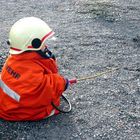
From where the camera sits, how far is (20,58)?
358cm

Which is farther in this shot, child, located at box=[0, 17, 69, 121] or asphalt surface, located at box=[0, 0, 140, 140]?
asphalt surface, located at box=[0, 0, 140, 140]

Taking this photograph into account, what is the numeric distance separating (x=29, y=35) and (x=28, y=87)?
47 centimetres

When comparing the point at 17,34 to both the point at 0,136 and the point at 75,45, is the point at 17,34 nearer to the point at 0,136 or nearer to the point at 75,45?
the point at 0,136

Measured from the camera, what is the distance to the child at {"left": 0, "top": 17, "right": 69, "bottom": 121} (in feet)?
11.6

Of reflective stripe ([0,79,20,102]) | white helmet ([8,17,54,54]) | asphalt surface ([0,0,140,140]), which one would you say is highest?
white helmet ([8,17,54,54])

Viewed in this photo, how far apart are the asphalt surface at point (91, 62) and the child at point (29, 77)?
0.14 metres

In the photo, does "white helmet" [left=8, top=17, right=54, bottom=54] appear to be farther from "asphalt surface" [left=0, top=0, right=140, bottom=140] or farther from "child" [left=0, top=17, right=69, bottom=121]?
"asphalt surface" [left=0, top=0, right=140, bottom=140]

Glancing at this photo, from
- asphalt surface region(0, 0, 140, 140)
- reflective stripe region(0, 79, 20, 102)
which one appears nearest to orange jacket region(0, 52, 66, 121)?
reflective stripe region(0, 79, 20, 102)

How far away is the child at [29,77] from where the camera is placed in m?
3.53

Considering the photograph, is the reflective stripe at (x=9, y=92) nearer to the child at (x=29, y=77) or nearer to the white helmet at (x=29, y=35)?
the child at (x=29, y=77)

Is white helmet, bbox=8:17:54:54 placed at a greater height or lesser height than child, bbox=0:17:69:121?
greater

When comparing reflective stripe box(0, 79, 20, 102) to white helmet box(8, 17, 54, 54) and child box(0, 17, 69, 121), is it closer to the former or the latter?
child box(0, 17, 69, 121)

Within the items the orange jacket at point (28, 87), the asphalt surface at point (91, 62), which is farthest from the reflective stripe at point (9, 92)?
the asphalt surface at point (91, 62)

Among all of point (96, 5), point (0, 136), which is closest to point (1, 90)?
point (0, 136)
